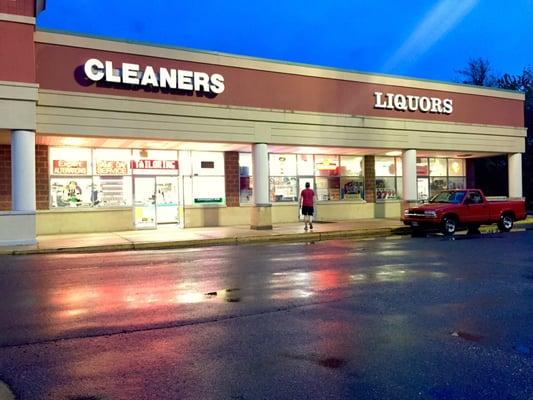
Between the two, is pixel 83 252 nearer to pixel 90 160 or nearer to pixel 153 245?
pixel 153 245

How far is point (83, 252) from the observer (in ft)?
50.4

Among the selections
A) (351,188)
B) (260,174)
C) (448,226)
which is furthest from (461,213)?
(260,174)

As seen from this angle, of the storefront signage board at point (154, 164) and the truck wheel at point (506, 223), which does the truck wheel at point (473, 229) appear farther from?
the storefront signage board at point (154, 164)

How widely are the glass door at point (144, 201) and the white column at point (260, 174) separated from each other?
176 inches

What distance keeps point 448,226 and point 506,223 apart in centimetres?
349

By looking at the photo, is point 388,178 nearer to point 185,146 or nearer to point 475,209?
point 475,209

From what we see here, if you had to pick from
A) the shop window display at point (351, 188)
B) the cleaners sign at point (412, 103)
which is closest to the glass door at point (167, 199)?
the shop window display at point (351, 188)

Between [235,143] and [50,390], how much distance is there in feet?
55.7

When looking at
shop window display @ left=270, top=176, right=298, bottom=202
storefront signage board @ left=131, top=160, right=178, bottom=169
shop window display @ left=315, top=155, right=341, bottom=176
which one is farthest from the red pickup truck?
storefront signage board @ left=131, top=160, right=178, bottom=169

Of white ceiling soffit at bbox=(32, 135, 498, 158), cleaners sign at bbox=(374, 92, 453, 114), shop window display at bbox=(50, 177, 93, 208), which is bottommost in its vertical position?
shop window display at bbox=(50, 177, 93, 208)

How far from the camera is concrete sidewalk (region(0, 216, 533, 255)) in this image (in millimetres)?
15750

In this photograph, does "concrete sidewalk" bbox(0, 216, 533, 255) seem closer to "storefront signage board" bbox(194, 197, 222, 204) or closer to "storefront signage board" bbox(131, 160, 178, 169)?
"storefront signage board" bbox(194, 197, 222, 204)

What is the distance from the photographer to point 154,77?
18.7m

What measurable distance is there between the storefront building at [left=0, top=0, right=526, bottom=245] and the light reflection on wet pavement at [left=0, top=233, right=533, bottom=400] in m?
7.47
